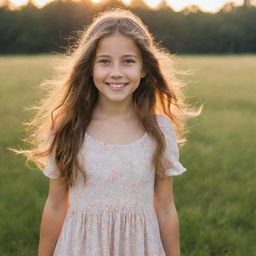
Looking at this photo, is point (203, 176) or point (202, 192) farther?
point (203, 176)

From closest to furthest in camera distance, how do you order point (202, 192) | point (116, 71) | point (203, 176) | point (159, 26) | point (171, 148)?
1. point (116, 71)
2. point (171, 148)
3. point (202, 192)
4. point (203, 176)
5. point (159, 26)

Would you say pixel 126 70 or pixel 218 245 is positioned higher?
pixel 126 70

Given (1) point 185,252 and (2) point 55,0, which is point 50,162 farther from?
(2) point 55,0

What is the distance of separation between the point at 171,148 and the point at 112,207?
15.0 inches

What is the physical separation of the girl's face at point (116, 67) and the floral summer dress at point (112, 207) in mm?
230

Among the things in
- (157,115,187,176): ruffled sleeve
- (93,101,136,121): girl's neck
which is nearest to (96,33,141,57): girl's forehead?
(93,101,136,121): girl's neck

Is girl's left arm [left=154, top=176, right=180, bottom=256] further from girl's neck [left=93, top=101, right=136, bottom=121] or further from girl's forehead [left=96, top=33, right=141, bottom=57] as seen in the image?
girl's forehead [left=96, top=33, right=141, bottom=57]

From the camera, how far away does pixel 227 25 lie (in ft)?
177

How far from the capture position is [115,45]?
2021 mm

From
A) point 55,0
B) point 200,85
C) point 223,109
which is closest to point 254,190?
point 223,109

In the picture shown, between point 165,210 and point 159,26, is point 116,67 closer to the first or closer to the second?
point 165,210

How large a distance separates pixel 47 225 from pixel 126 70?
0.79 meters

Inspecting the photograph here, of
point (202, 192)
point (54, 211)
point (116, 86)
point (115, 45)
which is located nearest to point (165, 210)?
point (54, 211)

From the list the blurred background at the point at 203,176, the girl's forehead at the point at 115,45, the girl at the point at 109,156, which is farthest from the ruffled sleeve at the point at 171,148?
the blurred background at the point at 203,176
